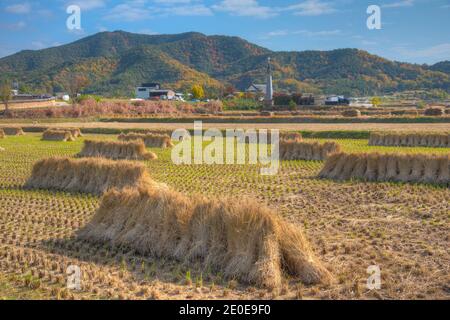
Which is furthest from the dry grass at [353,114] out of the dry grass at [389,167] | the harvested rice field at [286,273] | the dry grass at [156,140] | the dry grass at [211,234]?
the dry grass at [211,234]

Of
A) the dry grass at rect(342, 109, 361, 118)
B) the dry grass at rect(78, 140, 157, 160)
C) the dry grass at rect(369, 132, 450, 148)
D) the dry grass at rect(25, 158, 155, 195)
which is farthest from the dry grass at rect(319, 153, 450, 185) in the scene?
the dry grass at rect(342, 109, 361, 118)

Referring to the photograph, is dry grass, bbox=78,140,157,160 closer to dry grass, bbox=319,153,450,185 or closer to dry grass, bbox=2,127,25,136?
dry grass, bbox=319,153,450,185

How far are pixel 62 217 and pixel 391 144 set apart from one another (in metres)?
27.0

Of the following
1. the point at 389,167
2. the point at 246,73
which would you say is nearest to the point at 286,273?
the point at 389,167

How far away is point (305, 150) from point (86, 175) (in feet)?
45.5

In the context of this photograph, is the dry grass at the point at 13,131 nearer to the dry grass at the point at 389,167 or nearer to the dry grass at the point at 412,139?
the dry grass at the point at 412,139

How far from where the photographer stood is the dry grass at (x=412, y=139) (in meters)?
34.2

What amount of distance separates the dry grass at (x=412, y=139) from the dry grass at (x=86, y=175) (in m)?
23.0

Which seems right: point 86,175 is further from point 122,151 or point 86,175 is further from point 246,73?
point 246,73

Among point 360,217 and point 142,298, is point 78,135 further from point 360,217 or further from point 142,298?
point 142,298

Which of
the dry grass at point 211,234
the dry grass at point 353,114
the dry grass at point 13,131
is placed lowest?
the dry grass at point 211,234

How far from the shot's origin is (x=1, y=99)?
276 ft

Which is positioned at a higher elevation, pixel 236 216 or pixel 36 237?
pixel 236 216
